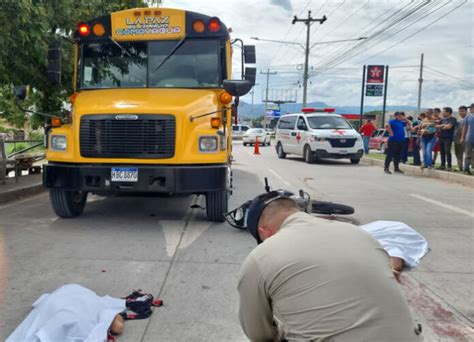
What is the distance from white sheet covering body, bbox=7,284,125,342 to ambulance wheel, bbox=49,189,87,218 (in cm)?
327

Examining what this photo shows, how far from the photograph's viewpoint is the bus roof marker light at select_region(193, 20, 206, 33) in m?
6.86

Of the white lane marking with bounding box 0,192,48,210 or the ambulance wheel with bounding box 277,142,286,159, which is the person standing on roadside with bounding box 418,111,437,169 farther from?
the white lane marking with bounding box 0,192,48,210

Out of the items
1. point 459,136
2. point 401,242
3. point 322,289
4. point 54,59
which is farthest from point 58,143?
point 459,136

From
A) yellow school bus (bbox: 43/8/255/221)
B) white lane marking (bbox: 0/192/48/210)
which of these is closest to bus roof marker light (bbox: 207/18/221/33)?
yellow school bus (bbox: 43/8/255/221)

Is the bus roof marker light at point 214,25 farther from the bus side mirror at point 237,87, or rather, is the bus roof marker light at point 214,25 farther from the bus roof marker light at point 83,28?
the bus roof marker light at point 83,28

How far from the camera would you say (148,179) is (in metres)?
5.93

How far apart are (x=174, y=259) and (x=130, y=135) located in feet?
6.36

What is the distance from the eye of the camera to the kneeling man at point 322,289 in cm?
157

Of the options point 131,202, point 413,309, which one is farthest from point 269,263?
point 131,202

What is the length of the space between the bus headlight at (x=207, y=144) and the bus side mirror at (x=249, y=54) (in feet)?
6.69

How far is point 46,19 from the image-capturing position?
301 inches

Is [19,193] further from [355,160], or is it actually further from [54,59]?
[355,160]

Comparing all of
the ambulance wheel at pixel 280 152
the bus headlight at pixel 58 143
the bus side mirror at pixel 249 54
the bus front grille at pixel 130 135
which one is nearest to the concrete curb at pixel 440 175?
the ambulance wheel at pixel 280 152

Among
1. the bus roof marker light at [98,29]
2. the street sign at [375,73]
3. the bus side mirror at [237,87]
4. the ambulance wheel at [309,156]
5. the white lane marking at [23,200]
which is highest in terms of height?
the street sign at [375,73]
